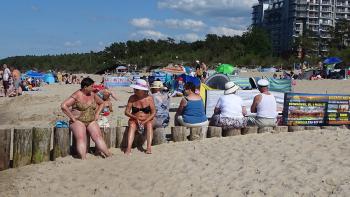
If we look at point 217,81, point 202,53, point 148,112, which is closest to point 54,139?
point 148,112

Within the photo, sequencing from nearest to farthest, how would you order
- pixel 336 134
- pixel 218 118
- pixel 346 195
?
1. pixel 346 195
2. pixel 336 134
3. pixel 218 118

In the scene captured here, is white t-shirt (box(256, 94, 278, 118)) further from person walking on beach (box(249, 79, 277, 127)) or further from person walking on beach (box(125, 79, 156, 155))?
person walking on beach (box(125, 79, 156, 155))

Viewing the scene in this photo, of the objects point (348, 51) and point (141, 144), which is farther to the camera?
point (348, 51)

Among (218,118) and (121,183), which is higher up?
(218,118)

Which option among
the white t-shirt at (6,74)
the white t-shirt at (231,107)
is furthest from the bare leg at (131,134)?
the white t-shirt at (6,74)

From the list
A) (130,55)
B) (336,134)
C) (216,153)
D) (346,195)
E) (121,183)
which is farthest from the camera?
(130,55)

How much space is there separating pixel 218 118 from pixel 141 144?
5.07ft

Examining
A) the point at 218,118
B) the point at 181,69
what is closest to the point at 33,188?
the point at 218,118

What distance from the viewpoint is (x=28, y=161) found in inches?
330

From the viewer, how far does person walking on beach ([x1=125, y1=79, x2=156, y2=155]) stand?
28.7 feet

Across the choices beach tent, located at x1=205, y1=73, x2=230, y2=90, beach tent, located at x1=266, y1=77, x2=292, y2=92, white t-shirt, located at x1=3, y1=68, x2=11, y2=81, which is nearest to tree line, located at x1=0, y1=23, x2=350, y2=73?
beach tent, located at x1=266, y1=77, x2=292, y2=92

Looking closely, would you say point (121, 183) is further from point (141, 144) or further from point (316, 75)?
point (316, 75)

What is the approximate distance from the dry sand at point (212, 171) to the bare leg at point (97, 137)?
0.19 m

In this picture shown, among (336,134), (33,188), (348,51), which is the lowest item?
(33,188)
